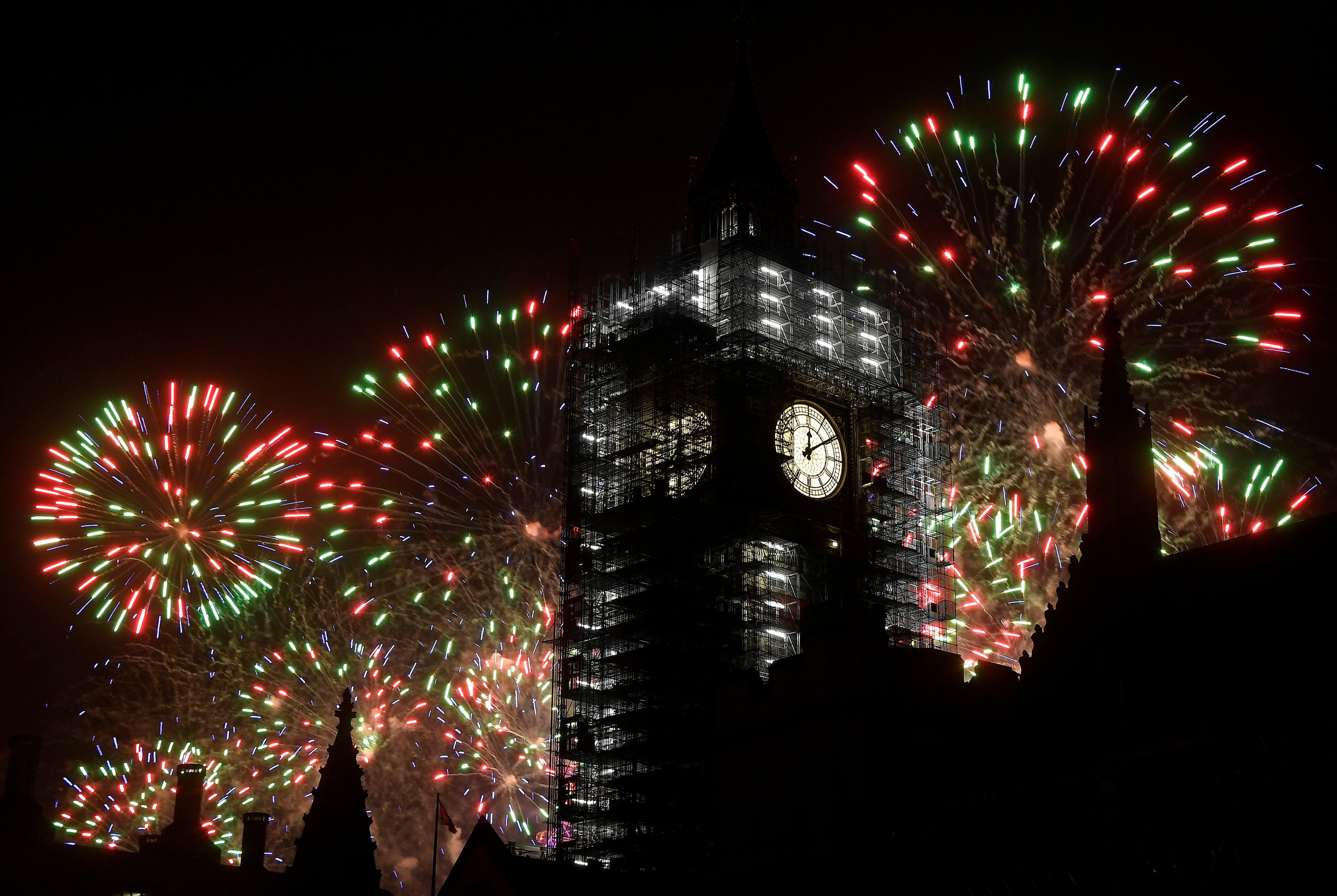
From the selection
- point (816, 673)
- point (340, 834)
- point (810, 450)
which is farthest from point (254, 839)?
point (810, 450)

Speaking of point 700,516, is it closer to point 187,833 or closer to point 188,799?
point 188,799

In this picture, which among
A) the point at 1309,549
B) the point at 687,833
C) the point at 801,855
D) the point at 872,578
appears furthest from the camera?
the point at 872,578

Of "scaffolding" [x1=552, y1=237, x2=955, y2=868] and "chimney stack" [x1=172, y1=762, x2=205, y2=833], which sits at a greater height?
"scaffolding" [x1=552, y1=237, x2=955, y2=868]

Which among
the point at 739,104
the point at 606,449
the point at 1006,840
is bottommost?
the point at 1006,840

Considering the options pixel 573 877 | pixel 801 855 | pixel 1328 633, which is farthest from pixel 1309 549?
pixel 573 877

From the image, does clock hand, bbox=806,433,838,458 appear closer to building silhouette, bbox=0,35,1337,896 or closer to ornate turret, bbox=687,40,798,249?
building silhouette, bbox=0,35,1337,896

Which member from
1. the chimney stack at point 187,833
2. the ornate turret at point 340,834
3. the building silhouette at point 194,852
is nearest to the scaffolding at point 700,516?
the ornate turret at point 340,834

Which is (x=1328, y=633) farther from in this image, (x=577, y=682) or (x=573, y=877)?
(x=577, y=682)

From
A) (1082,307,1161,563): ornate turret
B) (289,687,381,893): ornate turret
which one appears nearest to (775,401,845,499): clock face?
(1082,307,1161,563): ornate turret
